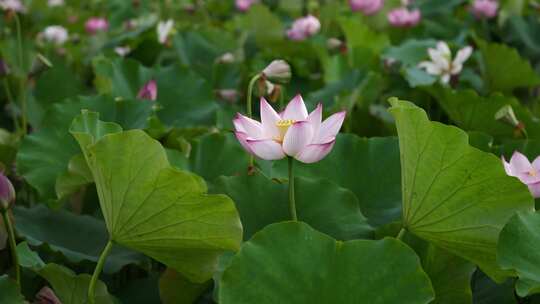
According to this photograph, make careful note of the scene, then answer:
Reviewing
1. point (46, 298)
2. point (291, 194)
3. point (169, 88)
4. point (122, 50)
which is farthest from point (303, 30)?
point (46, 298)

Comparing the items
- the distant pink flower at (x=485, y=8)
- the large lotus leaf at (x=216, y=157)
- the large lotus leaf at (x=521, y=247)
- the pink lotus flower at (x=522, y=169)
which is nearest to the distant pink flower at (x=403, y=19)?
the distant pink flower at (x=485, y=8)


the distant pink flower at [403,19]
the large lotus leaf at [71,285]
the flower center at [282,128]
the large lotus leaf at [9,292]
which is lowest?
the distant pink flower at [403,19]

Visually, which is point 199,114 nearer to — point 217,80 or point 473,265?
point 217,80

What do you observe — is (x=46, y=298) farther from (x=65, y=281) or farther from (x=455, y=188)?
(x=455, y=188)

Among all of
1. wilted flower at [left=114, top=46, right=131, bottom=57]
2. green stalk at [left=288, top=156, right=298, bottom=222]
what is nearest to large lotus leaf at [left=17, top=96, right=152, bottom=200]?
green stalk at [left=288, top=156, right=298, bottom=222]

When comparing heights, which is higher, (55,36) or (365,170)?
(365,170)

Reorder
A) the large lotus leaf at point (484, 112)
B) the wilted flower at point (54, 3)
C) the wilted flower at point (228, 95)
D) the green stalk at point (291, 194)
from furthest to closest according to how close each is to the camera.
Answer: the wilted flower at point (54, 3) → the wilted flower at point (228, 95) → the large lotus leaf at point (484, 112) → the green stalk at point (291, 194)

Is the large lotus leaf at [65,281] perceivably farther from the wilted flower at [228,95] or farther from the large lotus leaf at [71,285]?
the wilted flower at [228,95]
